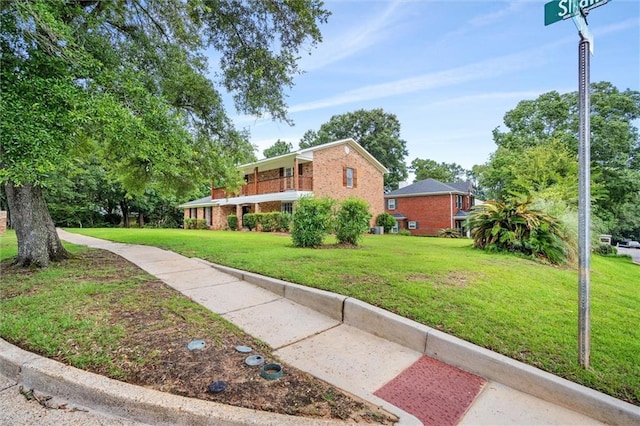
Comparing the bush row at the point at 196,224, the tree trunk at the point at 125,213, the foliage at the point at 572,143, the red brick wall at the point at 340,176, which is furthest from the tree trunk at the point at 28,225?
the tree trunk at the point at 125,213

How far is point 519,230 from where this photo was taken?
8.33 metres

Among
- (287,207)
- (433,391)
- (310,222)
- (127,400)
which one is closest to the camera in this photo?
(127,400)

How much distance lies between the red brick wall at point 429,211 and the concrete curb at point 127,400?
25097mm

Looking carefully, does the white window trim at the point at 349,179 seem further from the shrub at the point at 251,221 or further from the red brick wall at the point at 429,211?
the red brick wall at the point at 429,211

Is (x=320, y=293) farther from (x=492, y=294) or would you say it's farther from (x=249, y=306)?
(x=492, y=294)

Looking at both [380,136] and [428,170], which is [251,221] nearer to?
[380,136]

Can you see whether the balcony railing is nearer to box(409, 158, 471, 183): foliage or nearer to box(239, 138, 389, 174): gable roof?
box(239, 138, 389, 174): gable roof

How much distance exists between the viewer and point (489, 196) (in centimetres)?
2627

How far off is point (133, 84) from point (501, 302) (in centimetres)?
635

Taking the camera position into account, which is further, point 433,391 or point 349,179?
point 349,179

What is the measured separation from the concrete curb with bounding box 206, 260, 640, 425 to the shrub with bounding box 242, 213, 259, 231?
1624 centimetres

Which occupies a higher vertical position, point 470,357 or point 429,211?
point 429,211

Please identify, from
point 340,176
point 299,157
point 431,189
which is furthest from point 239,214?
point 431,189

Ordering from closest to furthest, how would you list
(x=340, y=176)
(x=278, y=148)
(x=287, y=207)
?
(x=340, y=176), (x=287, y=207), (x=278, y=148)
